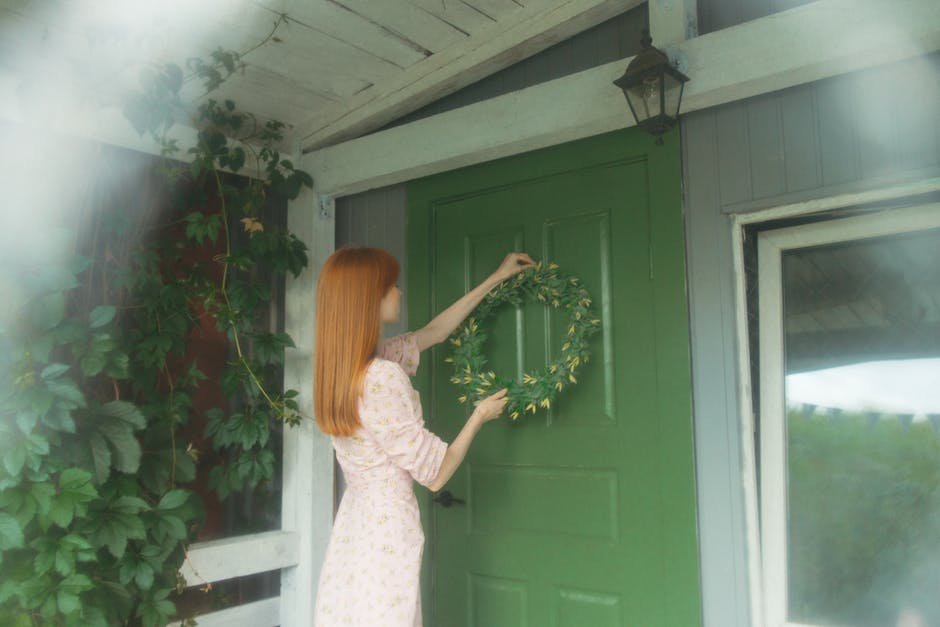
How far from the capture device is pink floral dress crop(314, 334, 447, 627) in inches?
82.4

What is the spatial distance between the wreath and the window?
559 mm

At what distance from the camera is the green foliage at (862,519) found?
2.10 metres

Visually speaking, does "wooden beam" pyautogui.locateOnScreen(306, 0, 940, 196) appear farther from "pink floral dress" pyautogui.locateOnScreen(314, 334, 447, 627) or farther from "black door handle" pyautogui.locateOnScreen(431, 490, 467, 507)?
"black door handle" pyautogui.locateOnScreen(431, 490, 467, 507)

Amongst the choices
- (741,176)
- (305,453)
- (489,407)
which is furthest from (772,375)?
(305,453)

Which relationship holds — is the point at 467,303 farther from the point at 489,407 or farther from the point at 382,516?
the point at 382,516

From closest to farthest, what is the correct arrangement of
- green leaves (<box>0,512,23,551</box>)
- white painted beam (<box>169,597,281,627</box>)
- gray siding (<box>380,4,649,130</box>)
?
green leaves (<box>0,512,23,551</box>) < gray siding (<box>380,4,649,130</box>) < white painted beam (<box>169,597,281,627</box>)

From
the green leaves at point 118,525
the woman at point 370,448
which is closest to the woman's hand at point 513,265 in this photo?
the woman at point 370,448

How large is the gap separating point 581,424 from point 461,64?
1.38 metres

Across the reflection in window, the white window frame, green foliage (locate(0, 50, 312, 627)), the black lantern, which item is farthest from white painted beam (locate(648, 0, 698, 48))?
green foliage (locate(0, 50, 312, 627))

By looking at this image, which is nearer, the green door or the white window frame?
the white window frame

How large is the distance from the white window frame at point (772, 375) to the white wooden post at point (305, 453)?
5.51 feet

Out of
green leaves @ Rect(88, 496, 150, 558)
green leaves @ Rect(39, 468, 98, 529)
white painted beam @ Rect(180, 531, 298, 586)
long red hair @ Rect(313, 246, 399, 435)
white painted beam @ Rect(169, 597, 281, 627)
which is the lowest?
white painted beam @ Rect(169, 597, 281, 627)

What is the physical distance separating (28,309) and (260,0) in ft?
3.85

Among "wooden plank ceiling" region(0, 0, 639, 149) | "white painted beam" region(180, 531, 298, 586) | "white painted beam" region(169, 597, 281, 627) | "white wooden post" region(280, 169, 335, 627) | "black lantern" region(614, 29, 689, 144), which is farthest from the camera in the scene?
"white wooden post" region(280, 169, 335, 627)
